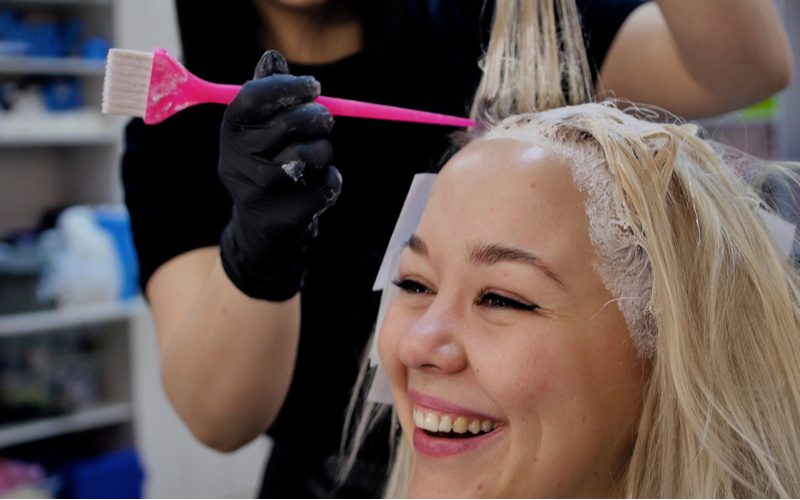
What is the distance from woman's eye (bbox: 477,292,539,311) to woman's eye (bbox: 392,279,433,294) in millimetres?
97

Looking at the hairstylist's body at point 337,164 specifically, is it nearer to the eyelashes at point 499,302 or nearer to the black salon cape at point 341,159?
the black salon cape at point 341,159

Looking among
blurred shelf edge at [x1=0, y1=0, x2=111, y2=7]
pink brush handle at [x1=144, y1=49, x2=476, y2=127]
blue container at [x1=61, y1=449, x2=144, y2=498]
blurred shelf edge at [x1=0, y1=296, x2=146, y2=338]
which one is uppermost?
pink brush handle at [x1=144, y1=49, x2=476, y2=127]

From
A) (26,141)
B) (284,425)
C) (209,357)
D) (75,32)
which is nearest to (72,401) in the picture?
(26,141)

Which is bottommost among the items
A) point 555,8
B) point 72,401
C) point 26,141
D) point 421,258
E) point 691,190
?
point 72,401

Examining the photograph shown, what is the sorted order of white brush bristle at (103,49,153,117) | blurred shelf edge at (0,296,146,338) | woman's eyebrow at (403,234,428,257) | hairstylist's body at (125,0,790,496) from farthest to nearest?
1. blurred shelf edge at (0,296,146,338)
2. hairstylist's body at (125,0,790,496)
3. woman's eyebrow at (403,234,428,257)
4. white brush bristle at (103,49,153,117)

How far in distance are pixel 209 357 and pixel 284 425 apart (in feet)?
1.09

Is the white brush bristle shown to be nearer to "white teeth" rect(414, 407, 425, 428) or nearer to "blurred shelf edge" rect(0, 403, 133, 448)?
"white teeth" rect(414, 407, 425, 428)

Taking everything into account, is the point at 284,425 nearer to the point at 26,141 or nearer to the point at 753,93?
the point at 753,93

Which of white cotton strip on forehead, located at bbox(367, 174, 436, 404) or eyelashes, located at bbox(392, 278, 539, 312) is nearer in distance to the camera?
eyelashes, located at bbox(392, 278, 539, 312)

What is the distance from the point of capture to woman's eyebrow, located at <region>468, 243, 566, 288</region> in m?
0.93

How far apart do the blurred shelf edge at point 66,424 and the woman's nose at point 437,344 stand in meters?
2.49

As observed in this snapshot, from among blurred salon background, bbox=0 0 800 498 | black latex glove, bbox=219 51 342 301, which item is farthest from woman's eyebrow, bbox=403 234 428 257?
blurred salon background, bbox=0 0 800 498

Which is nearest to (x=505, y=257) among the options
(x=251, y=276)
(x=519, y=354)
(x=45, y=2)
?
(x=519, y=354)

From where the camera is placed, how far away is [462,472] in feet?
3.07
